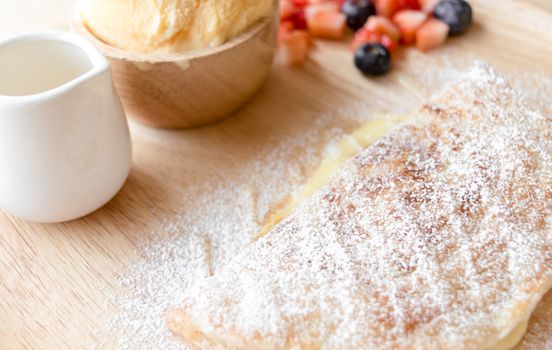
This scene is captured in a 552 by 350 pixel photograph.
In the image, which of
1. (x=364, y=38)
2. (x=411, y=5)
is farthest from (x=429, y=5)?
(x=364, y=38)

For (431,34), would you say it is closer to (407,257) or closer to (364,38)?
(364,38)

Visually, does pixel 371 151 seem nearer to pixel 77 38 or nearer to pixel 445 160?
pixel 445 160

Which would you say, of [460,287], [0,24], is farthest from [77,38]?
[460,287]

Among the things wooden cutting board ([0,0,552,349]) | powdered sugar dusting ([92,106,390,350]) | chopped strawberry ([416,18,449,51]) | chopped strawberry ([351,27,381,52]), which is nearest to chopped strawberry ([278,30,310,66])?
wooden cutting board ([0,0,552,349])

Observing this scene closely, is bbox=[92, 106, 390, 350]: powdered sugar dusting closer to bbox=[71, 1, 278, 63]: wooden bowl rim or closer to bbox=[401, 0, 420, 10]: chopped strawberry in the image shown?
bbox=[71, 1, 278, 63]: wooden bowl rim

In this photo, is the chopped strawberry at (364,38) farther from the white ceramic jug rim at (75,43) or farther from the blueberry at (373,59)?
the white ceramic jug rim at (75,43)

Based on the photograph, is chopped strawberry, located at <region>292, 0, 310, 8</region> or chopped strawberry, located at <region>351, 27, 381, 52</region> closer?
chopped strawberry, located at <region>351, 27, 381, 52</region>

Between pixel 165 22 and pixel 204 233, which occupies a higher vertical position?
pixel 165 22

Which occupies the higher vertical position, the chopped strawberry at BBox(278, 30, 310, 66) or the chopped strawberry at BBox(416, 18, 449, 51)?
the chopped strawberry at BBox(416, 18, 449, 51)
